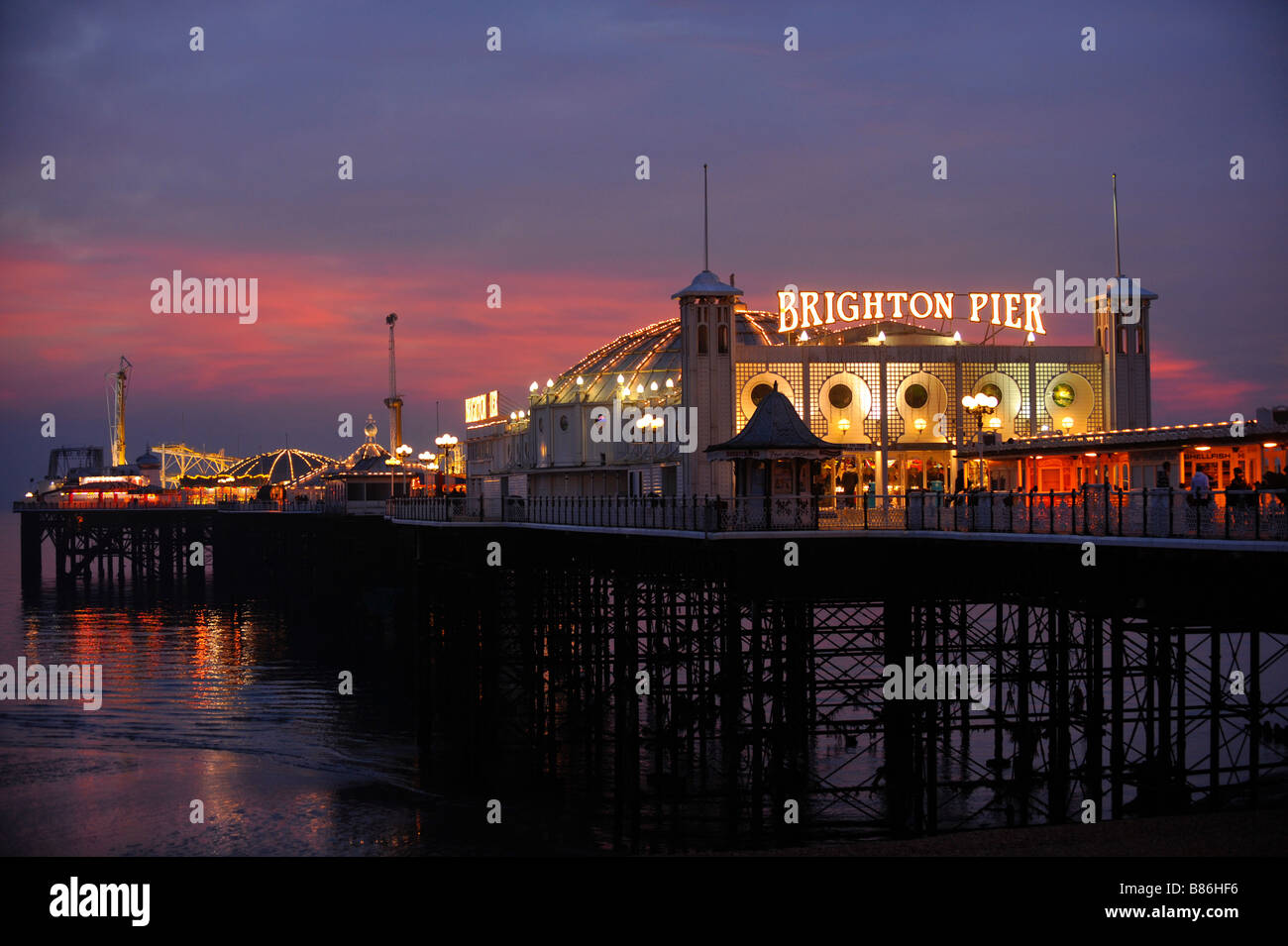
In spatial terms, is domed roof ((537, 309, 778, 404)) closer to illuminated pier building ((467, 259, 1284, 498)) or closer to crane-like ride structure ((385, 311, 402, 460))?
illuminated pier building ((467, 259, 1284, 498))

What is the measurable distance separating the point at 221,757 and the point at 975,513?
25.9 meters

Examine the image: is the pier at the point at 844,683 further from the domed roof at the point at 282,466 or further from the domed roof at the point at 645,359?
the domed roof at the point at 282,466

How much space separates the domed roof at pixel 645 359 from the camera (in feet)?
191

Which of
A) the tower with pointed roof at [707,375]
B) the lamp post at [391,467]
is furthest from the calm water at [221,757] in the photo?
the lamp post at [391,467]

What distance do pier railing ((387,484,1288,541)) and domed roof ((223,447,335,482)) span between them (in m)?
110

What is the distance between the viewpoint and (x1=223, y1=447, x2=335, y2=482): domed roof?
154 meters

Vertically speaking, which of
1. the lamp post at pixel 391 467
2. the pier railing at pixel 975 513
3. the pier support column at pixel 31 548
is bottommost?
the pier support column at pixel 31 548

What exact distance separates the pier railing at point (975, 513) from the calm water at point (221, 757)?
927 cm

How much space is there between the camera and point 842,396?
47.6 m

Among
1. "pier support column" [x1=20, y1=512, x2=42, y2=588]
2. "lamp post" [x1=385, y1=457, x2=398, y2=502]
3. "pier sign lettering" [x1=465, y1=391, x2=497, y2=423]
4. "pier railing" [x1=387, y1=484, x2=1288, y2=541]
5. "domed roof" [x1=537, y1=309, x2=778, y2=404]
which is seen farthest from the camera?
"pier support column" [x1=20, y1=512, x2=42, y2=588]

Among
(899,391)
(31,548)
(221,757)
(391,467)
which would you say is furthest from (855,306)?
(31,548)

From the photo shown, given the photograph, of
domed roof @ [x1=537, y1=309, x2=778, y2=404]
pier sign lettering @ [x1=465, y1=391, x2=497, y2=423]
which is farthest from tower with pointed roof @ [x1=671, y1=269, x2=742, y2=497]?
pier sign lettering @ [x1=465, y1=391, x2=497, y2=423]

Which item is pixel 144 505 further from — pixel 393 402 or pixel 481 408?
pixel 481 408

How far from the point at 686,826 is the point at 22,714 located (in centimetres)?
3003
